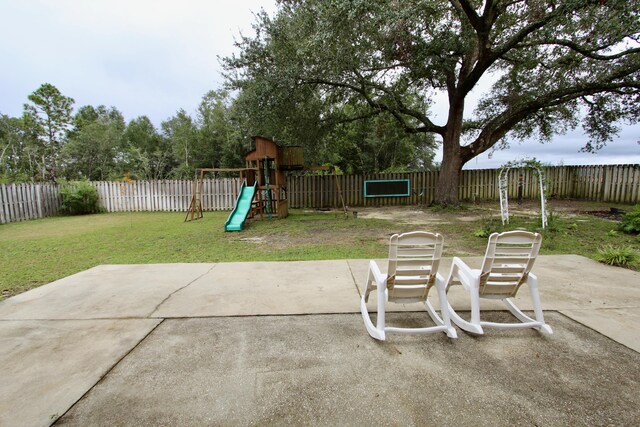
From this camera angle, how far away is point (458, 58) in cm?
1022

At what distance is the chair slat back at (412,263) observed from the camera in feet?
7.93

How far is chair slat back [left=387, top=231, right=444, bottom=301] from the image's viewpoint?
2418mm

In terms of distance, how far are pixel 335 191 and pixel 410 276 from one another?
13.2 meters

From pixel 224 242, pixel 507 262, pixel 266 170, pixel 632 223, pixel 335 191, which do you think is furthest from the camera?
A: pixel 335 191

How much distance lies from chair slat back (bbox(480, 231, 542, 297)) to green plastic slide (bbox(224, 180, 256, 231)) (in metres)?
7.36

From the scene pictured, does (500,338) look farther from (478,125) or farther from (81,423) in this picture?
(478,125)

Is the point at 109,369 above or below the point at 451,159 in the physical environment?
below

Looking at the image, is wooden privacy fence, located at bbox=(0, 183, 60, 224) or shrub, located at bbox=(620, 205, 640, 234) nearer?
shrub, located at bbox=(620, 205, 640, 234)

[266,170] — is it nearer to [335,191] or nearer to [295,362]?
[335,191]

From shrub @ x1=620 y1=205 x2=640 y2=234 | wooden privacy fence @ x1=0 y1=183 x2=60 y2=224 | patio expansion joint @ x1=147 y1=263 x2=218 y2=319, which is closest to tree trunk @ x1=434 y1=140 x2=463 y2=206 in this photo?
shrub @ x1=620 y1=205 x2=640 y2=234

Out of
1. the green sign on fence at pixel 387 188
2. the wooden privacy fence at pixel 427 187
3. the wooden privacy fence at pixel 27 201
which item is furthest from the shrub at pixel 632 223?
the wooden privacy fence at pixel 27 201

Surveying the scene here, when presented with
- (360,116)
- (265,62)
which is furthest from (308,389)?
(360,116)

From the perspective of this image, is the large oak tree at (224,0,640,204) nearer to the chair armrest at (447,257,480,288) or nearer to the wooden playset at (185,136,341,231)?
the wooden playset at (185,136,341,231)

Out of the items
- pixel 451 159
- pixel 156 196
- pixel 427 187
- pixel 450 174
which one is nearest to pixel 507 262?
pixel 450 174
